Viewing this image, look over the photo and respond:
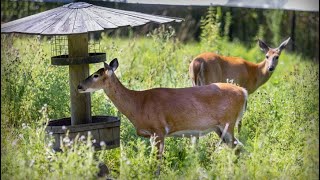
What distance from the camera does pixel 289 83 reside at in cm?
1047

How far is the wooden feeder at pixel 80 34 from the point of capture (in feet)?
21.3

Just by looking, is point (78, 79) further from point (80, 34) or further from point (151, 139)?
point (151, 139)

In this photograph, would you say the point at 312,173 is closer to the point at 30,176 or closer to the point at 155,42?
the point at 30,176

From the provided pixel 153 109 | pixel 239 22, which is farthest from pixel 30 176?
pixel 239 22

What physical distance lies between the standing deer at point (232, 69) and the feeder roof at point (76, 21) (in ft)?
9.25

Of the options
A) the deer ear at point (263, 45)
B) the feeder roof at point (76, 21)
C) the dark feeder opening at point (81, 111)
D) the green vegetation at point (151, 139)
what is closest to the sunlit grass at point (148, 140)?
the green vegetation at point (151, 139)

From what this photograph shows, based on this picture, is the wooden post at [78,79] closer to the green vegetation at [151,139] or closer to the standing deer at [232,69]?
the green vegetation at [151,139]

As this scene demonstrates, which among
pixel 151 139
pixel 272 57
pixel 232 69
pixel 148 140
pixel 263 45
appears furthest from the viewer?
pixel 263 45

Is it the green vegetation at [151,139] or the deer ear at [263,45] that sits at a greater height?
the deer ear at [263,45]

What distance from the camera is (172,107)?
7.12m

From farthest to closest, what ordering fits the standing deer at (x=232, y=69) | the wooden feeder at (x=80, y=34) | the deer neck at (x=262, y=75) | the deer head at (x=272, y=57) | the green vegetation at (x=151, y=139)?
the deer neck at (x=262, y=75)
the deer head at (x=272, y=57)
the standing deer at (x=232, y=69)
the wooden feeder at (x=80, y=34)
the green vegetation at (x=151, y=139)

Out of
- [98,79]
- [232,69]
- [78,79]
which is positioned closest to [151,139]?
[98,79]

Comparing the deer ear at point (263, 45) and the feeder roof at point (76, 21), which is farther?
the deer ear at point (263, 45)

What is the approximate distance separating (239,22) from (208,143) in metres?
9.45
